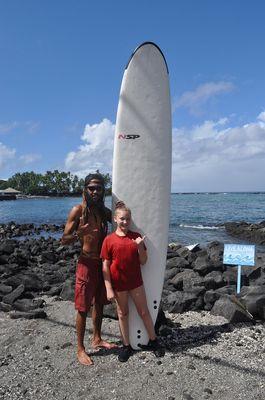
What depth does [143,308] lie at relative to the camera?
474 centimetres

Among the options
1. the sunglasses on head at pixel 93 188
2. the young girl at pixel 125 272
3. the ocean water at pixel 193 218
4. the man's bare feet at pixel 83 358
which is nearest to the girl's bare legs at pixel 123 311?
the young girl at pixel 125 272

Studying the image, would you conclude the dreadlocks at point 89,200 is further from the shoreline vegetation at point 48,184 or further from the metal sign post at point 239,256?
the shoreline vegetation at point 48,184

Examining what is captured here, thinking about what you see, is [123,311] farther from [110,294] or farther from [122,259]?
[122,259]

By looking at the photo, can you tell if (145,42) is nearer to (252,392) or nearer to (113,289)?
(113,289)

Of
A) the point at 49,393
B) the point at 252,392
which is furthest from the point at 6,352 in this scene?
the point at 252,392

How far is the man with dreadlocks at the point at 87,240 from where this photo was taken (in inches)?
177

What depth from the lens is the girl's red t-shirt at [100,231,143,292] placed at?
4473 millimetres

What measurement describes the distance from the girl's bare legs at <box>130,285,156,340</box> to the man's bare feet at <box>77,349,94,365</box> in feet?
2.46

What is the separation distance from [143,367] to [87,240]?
4.91 feet

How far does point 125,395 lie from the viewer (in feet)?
12.4

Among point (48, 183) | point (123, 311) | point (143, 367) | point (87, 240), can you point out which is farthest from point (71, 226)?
point (48, 183)

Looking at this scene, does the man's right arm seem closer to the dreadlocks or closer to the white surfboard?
the dreadlocks

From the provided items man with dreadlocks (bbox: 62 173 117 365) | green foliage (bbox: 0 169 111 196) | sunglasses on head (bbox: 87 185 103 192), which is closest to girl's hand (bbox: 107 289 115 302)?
man with dreadlocks (bbox: 62 173 117 365)

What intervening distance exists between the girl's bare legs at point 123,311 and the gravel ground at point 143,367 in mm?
233
